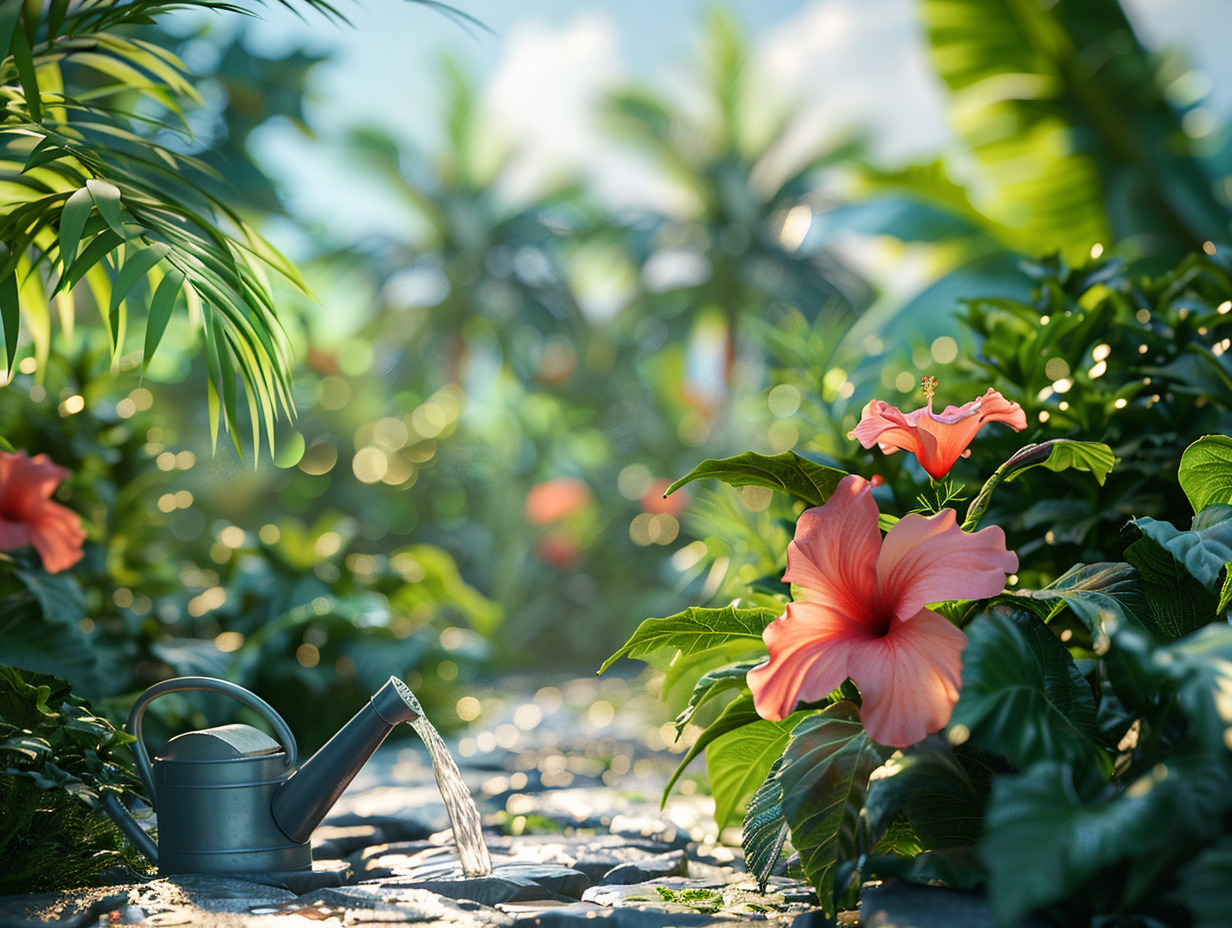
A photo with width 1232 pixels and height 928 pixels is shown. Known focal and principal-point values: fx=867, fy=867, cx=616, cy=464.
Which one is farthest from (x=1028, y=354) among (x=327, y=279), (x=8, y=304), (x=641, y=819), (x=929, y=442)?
(x=327, y=279)

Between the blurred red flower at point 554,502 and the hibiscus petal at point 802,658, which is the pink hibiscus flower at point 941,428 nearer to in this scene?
the hibiscus petal at point 802,658

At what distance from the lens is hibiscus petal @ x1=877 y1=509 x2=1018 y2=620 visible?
1.16m

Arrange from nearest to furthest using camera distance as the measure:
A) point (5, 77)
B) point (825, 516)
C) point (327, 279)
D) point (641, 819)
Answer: point (825, 516)
point (5, 77)
point (641, 819)
point (327, 279)

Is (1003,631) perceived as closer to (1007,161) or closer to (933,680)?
(933,680)

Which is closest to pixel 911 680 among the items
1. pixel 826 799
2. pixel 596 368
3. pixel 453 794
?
pixel 826 799

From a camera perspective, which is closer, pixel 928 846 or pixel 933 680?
pixel 933 680

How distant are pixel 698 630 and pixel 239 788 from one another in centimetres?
84

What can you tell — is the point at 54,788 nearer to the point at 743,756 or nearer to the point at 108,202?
the point at 108,202

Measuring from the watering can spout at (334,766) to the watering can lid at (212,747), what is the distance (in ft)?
0.29

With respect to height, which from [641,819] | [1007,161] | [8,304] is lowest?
[641,819]

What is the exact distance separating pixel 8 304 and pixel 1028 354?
203cm

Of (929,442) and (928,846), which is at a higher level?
(929,442)

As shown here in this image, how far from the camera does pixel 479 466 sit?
11.3 meters

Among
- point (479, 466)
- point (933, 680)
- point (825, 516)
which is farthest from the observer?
point (479, 466)
